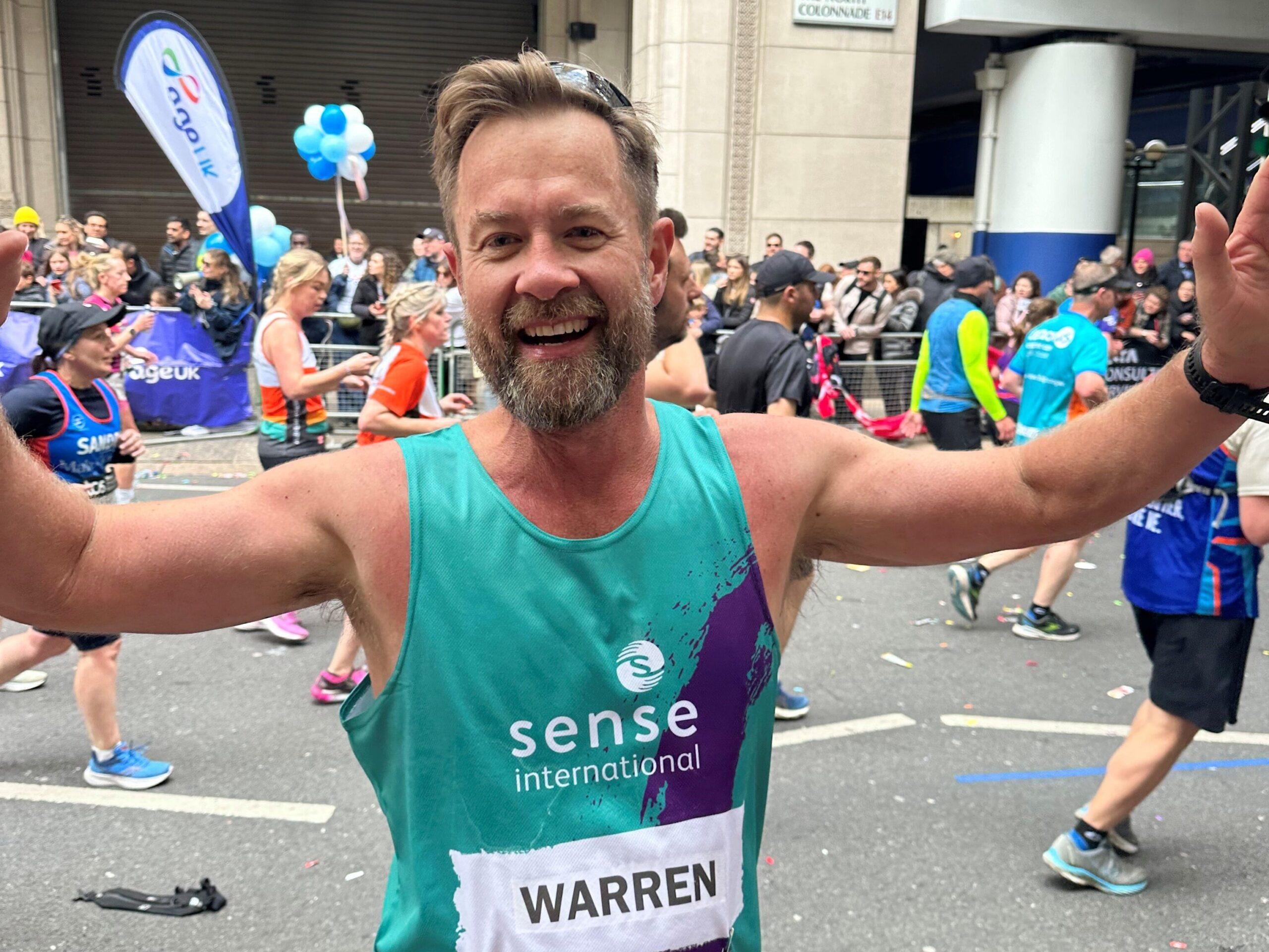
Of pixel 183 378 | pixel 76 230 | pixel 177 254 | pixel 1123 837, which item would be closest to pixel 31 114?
pixel 177 254

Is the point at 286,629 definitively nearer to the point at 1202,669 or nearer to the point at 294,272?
the point at 294,272

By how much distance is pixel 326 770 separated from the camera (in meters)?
4.69

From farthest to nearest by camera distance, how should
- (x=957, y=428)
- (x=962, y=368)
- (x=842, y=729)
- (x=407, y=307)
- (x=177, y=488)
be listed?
(x=177, y=488) < (x=957, y=428) < (x=962, y=368) < (x=407, y=307) < (x=842, y=729)

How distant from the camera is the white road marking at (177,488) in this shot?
9.26 metres

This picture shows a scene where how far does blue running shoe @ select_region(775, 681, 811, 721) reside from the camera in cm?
524

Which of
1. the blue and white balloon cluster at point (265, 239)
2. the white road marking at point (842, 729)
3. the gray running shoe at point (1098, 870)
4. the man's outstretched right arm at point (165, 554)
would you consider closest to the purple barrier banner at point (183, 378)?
the blue and white balloon cluster at point (265, 239)

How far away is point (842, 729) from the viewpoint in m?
5.16

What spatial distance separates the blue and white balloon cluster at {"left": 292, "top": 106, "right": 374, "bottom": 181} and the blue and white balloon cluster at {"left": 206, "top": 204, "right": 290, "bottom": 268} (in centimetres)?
82

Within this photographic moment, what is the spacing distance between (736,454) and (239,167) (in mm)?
9421

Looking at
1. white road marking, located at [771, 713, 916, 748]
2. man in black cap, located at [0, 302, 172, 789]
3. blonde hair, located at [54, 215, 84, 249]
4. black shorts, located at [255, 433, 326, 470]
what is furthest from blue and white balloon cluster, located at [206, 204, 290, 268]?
white road marking, located at [771, 713, 916, 748]

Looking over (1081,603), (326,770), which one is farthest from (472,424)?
(1081,603)

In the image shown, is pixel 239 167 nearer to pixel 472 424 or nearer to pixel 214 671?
pixel 214 671

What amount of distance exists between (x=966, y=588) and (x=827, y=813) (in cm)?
245

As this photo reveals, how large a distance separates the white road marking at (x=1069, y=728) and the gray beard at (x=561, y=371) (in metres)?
4.01
